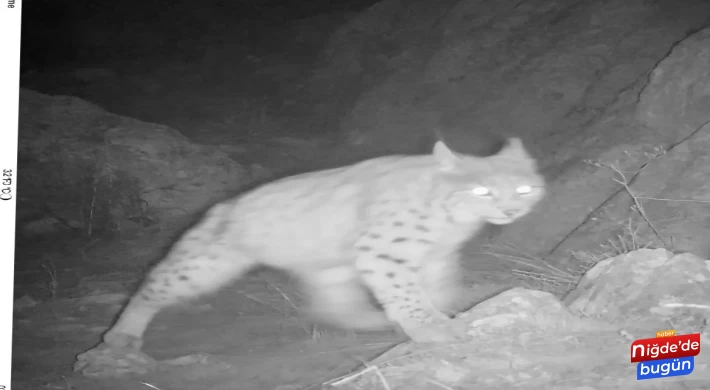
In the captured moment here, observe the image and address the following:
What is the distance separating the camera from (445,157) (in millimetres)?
2469

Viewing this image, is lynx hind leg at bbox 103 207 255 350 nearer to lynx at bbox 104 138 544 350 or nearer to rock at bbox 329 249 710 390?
lynx at bbox 104 138 544 350

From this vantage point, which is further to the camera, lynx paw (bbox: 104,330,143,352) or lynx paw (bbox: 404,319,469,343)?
lynx paw (bbox: 404,319,469,343)

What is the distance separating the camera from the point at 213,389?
2178mm

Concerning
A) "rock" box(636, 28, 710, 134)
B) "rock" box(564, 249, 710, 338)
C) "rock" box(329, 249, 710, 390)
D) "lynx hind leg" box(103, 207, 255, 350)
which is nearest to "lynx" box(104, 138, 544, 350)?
"lynx hind leg" box(103, 207, 255, 350)

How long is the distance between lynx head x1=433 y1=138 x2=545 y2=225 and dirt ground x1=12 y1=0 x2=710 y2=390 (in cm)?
15

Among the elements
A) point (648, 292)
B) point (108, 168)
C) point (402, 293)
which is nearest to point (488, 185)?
point (402, 293)

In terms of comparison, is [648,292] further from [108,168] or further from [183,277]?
[108,168]

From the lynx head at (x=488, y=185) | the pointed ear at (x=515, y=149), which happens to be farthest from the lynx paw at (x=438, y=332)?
the pointed ear at (x=515, y=149)

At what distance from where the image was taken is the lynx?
7.62 feet

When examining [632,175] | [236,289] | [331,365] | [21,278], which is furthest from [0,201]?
[632,175]

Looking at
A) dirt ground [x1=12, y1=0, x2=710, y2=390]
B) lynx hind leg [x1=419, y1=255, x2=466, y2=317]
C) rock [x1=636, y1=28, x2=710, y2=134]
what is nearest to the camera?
dirt ground [x1=12, y1=0, x2=710, y2=390]

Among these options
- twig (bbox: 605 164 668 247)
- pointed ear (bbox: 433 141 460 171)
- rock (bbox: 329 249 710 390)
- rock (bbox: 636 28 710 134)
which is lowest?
rock (bbox: 329 249 710 390)

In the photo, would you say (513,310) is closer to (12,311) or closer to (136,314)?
(136,314)

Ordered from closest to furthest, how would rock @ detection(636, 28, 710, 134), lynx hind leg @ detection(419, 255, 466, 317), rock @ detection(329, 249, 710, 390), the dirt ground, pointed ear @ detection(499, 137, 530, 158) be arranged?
the dirt ground, rock @ detection(329, 249, 710, 390), lynx hind leg @ detection(419, 255, 466, 317), pointed ear @ detection(499, 137, 530, 158), rock @ detection(636, 28, 710, 134)
